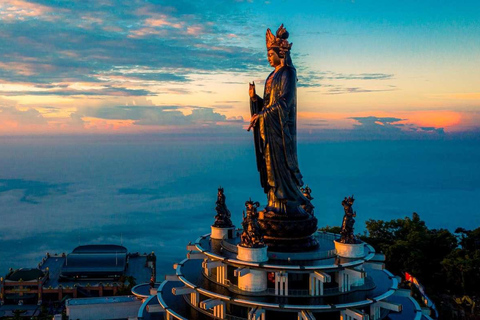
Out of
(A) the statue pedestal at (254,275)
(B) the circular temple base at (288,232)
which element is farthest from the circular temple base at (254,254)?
(B) the circular temple base at (288,232)

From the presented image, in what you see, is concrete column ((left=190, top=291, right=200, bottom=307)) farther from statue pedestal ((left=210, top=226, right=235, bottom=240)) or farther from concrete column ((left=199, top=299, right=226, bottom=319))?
statue pedestal ((left=210, top=226, right=235, bottom=240))

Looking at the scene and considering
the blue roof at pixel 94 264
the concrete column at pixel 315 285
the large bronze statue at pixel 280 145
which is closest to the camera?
the concrete column at pixel 315 285

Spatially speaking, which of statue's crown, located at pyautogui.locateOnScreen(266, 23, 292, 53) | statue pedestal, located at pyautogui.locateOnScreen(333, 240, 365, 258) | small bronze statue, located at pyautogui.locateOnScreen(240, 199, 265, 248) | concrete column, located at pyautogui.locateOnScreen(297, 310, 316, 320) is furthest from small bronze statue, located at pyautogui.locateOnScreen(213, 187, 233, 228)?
statue's crown, located at pyautogui.locateOnScreen(266, 23, 292, 53)

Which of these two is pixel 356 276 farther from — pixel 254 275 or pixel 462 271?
pixel 462 271

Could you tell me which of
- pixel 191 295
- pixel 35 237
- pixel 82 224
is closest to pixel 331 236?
pixel 191 295

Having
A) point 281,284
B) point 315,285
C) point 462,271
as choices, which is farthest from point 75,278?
point 462,271

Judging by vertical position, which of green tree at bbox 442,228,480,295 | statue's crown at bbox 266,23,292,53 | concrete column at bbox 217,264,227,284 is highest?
statue's crown at bbox 266,23,292,53

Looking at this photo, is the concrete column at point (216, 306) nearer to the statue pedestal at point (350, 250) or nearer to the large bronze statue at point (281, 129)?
the large bronze statue at point (281, 129)
